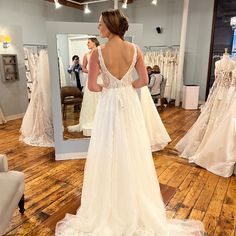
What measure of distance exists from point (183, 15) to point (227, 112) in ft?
15.3

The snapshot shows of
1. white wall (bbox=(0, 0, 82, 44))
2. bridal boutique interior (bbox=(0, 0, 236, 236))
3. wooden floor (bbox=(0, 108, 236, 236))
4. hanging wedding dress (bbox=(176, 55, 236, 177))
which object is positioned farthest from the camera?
white wall (bbox=(0, 0, 82, 44))

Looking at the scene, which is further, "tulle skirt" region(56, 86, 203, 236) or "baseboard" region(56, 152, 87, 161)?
"baseboard" region(56, 152, 87, 161)

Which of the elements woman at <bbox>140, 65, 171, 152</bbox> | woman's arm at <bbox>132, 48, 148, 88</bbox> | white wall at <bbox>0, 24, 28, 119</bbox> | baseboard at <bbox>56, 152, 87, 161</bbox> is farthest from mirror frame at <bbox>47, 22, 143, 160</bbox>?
white wall at <bbox>0, 24, 28, 119</bbox>

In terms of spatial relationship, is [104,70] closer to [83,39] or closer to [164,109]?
[83,39]

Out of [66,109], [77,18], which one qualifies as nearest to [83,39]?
[66,109]

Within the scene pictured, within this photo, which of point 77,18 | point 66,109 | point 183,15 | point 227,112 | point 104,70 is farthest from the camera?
point 77,18

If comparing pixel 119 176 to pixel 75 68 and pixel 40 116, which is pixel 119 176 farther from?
pixel 40 116

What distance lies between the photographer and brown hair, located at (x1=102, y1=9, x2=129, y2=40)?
155 cm

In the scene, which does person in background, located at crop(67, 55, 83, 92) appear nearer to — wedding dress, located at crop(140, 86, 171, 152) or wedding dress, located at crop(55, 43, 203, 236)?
wedding dress, located at crop(140, 86, 171, 152)

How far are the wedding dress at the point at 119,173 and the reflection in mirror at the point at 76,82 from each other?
1.30 meters

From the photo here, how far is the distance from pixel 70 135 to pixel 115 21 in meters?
2.08

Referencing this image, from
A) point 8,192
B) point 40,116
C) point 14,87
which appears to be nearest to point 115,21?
point 8,192

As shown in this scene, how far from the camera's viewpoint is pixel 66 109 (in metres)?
3.20

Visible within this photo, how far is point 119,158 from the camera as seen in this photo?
1.70 meters
